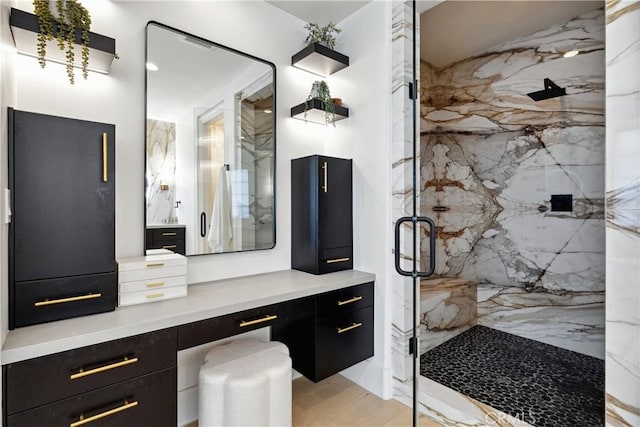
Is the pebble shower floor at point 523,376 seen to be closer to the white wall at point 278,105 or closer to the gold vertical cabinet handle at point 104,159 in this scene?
the white wall at point 278,105

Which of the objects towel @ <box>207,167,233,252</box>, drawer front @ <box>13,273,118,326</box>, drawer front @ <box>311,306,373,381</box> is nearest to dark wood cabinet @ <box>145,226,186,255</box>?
towel @ <box>207,167,233,252</box>

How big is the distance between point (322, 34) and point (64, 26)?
1.56 m

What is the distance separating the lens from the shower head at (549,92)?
9.36ft

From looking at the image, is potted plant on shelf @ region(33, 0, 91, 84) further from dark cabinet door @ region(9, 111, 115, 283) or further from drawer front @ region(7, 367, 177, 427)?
drawer front @ region(7, 367, 177, 427)

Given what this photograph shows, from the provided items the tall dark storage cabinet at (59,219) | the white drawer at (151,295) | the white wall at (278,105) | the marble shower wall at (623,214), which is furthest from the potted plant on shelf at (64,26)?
the marble shower wall at (623,214)

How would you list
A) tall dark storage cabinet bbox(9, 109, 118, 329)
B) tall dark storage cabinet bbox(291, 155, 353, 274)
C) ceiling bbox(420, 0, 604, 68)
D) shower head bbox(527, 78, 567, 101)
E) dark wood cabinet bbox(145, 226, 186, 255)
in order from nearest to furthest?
1. tall dark storage cabinet bbox(9, 109, 118, 329)
2. dark wood cabinet bbox(145, 226, 186, 255)
3. tall dark storage cabinet bbox(291, 155, 353, 274)
4. ceiling bbox(420, 0, 604, 68)
5. shower head bbox(527, 78, 567, 101)

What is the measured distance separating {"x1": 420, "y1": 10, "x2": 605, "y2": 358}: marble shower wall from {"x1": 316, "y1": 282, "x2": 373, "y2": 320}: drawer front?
1435mm

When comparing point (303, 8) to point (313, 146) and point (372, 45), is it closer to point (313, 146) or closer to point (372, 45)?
point (372, 45)

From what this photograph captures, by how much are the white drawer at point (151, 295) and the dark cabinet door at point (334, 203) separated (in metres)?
0.90

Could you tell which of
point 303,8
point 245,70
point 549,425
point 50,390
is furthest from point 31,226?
point 549,425

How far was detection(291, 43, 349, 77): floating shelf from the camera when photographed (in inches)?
88.4

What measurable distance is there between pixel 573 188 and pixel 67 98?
11.7ft

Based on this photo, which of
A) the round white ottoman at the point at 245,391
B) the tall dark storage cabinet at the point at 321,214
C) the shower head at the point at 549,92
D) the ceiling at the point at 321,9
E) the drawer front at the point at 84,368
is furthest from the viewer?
the shower head at the point at 549,92

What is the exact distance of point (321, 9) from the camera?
2.37 metres
